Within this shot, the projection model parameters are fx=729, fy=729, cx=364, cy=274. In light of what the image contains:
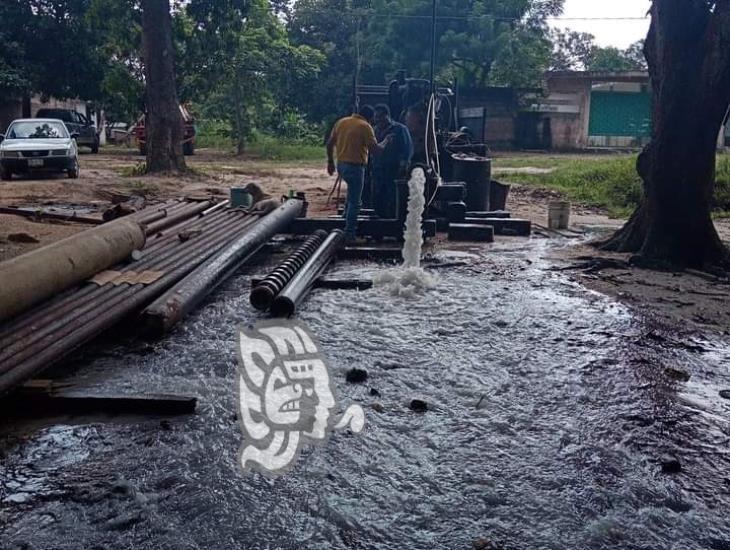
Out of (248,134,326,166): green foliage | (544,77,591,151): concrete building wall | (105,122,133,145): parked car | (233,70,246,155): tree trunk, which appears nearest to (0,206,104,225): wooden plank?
(248,134,326,166): green foliage

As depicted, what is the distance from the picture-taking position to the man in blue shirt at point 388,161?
1011 cm

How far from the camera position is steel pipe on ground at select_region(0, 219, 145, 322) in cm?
485

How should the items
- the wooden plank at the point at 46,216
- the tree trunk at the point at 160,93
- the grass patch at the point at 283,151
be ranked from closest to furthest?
the wooden plank at the point at 46,216 < the tree trunk at the point at 160,93 < the grass patch at the point at 283,151

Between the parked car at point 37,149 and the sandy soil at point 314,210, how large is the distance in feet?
1.49

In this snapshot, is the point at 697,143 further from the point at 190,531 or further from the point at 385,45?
the point at 385,45

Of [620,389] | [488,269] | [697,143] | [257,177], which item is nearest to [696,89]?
[697,143]

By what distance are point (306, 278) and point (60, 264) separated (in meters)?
2.22

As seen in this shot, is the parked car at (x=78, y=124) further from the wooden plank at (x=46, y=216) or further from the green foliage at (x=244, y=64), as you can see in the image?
the wooden plank at (x=46, y=216)

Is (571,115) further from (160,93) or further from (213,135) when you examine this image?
(160,93)

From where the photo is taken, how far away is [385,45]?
31.2 metres

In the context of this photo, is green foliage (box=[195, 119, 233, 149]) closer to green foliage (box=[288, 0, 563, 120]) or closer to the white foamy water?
green foliage (box=[288, 0, 563, 120])

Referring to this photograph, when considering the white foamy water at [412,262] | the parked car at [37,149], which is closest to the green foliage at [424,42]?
the parked car at [37,149]

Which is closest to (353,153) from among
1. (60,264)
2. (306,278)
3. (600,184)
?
(306,278)

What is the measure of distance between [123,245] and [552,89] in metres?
31.1
